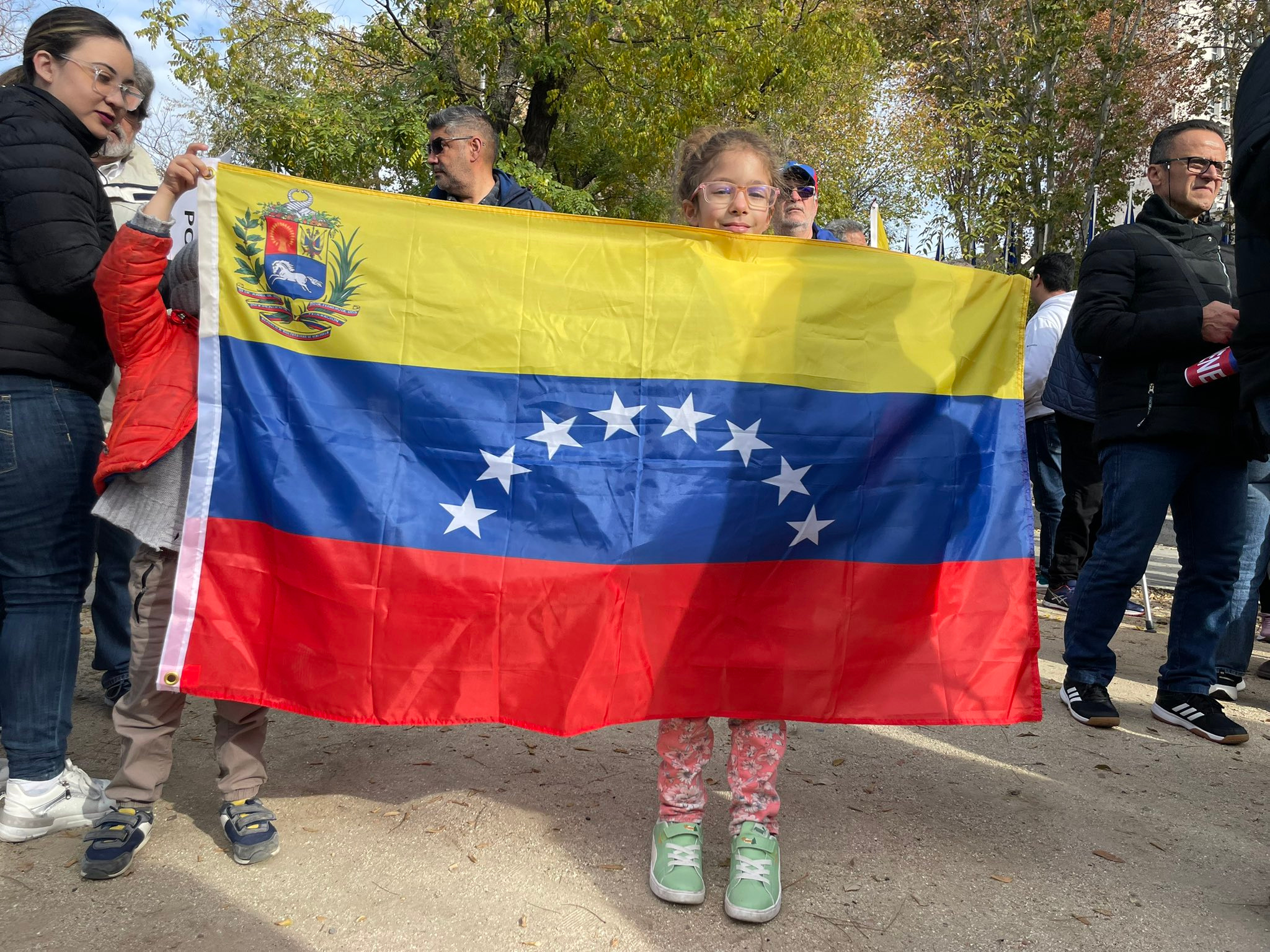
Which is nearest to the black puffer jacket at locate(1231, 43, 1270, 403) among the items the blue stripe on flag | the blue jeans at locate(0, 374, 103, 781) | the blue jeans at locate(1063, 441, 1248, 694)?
the blue stripe on flag

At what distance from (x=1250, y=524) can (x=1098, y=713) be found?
1.02 meters

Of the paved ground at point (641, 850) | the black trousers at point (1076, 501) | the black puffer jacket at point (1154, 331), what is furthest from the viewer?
the black trousers at point (1076, 501)

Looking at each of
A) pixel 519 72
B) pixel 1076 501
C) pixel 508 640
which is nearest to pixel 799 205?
pixel 508 640

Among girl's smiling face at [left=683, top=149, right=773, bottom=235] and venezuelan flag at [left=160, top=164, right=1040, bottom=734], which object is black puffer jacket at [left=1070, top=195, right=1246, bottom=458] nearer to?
venezuelan flag at [left=160, top=164, right=1040, bottom=734]

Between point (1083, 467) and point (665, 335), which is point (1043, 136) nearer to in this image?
point (1083, 467)

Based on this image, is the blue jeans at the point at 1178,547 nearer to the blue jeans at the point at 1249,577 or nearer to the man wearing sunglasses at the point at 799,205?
the blue jeans at the point at 1249,577

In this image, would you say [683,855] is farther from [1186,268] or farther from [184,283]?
[1186,268]

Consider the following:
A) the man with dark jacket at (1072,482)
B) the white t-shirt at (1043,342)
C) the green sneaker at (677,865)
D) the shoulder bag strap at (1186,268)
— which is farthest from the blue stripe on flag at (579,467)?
the white t-shirt at (1043,342)

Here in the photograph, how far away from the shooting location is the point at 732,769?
9.00ft

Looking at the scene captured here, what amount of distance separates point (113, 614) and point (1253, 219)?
153 inches

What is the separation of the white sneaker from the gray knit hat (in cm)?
136

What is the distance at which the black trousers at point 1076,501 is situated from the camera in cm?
652

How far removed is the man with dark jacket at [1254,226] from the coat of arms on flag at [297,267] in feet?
7.16

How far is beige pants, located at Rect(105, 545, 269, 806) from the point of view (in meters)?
2.67
